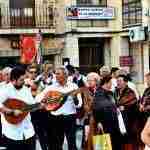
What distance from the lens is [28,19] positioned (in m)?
29.5

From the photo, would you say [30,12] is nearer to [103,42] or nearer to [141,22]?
[103,42]

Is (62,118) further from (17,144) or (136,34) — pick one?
(136,34)

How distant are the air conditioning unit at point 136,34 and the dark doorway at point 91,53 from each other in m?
2.76

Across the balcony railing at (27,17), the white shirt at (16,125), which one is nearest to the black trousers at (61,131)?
the white shirt at (16,125)

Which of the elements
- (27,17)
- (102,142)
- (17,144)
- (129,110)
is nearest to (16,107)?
(17,144)

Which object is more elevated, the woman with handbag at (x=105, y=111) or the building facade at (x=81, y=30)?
the building facade at (x=81, y=30)

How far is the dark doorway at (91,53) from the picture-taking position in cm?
2888

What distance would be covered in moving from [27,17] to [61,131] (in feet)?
59.4

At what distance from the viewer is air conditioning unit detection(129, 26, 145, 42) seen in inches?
1015

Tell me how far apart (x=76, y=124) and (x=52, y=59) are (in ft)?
55.8

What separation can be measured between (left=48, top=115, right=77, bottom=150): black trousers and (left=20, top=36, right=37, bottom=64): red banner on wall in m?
8.40

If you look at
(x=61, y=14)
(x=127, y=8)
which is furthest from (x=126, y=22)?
(x=61, y=14)

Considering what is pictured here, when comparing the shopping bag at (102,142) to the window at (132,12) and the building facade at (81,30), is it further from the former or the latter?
the window at (132,12)

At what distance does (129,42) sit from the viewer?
2819 cm
